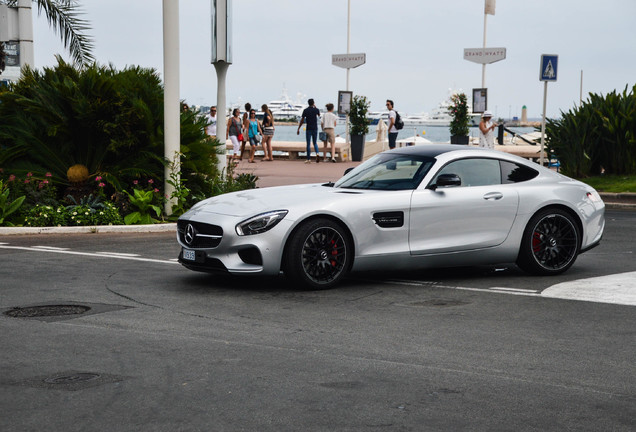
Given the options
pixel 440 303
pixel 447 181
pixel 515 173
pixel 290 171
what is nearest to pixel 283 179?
pixel 290 171

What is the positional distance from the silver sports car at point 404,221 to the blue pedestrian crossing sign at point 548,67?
1428cm

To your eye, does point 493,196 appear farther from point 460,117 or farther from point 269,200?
point 460,117

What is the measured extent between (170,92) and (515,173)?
6.84 meters

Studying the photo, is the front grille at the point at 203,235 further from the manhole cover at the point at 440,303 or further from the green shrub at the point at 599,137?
the green shrub at the point at 599,137

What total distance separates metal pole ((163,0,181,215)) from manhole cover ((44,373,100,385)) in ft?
32.0

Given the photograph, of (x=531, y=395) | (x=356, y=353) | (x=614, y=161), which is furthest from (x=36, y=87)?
(x=614, y=161)

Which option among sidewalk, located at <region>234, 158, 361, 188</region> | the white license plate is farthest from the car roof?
sidewalk, located at <region>234, 158, 361, 188</region>

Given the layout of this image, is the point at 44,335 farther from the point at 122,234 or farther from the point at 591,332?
the point at 122,234

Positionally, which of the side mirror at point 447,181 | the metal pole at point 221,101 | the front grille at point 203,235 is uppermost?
the metal pole at point 221,101

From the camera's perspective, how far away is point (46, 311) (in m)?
8.16

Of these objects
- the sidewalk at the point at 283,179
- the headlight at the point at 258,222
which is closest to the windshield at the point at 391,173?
the headlight at the point at 258,222

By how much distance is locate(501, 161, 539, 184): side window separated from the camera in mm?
10453

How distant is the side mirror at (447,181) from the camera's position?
9812mm

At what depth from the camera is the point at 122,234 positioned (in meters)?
14.6
